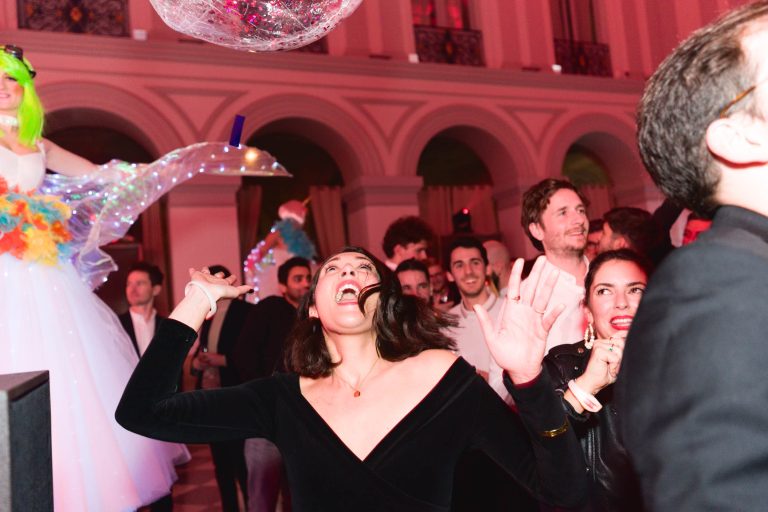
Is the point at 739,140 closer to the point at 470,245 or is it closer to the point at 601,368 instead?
the point at 601,368

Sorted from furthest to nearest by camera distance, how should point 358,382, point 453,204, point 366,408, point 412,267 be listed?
point 453,204 → point 412,267 → point 358,382 → point 366,408

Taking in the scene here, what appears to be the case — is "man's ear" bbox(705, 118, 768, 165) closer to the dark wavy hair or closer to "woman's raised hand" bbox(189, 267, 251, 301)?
the dark wavy hair

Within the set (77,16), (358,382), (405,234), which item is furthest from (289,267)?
(77,16)

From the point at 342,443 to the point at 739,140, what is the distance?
124cm

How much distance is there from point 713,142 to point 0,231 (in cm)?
256

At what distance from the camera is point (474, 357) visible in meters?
3.74

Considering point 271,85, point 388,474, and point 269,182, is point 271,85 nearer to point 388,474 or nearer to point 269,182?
point 269,182

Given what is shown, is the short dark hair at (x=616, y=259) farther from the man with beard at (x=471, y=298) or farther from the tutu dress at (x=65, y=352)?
the tutu dress at (x=65, y=352)

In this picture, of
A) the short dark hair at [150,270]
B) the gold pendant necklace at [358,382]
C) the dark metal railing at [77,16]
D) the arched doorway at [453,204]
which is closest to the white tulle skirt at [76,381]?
the gold pendant necklace at [358,382]

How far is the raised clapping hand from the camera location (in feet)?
4.68

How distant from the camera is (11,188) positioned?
9.14 ft

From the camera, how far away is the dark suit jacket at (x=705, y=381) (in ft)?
2.38

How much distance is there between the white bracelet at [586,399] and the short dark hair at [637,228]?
1791mm

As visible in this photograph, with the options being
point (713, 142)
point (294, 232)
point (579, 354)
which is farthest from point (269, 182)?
point (713, 142)
